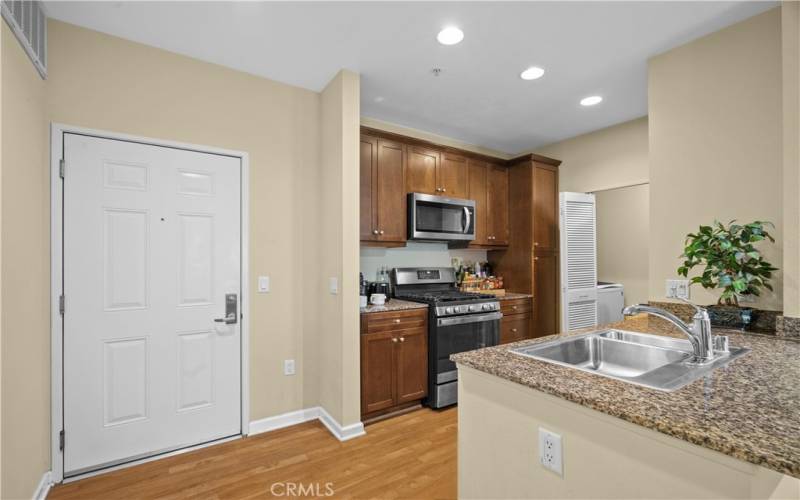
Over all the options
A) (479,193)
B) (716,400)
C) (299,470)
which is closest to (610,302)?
(479,193)

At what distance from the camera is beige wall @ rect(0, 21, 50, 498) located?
1.68 m

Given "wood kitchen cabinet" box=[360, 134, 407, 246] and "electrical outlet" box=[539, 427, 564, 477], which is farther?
"wood kitchen cabinet" box=[360, 134, 407, 246]

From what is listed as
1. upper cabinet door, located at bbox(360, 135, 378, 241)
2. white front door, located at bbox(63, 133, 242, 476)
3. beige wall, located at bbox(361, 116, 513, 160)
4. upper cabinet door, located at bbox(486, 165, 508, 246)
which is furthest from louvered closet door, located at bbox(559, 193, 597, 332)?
white front door, located at bbox(63, 133, 242, 476)

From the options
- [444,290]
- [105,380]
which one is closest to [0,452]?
[105,380]

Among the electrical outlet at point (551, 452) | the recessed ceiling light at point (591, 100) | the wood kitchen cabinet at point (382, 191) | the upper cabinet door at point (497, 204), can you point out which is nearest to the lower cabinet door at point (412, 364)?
the wood kitchen cabinet at point (382, 191)

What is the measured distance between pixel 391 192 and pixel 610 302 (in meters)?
2.71

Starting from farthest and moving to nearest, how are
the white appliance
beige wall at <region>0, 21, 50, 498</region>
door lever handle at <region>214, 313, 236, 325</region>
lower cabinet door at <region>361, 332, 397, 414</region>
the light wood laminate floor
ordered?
the white appliance < lower cabinet door at <region>361, 332, 397, 414</region> < door lever handle at <region>214, 313, 236, 325</region> < the light wood laminate floor < beige wall at <region>0, 21, 50, 498</region>

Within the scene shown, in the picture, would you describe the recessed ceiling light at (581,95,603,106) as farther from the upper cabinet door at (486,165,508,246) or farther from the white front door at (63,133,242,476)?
the white front door at (63,133,242,476)

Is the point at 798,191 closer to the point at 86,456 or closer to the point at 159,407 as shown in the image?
the point at 159,407

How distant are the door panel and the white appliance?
0.46m

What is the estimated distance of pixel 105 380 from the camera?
2.31m

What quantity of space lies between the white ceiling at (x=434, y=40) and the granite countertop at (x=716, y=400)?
6.29 ft

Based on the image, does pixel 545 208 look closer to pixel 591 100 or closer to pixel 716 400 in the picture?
pixel 591 100

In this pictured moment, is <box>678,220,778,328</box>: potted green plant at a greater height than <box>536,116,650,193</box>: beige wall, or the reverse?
<box>536,116,650,193</box>: beige wall
